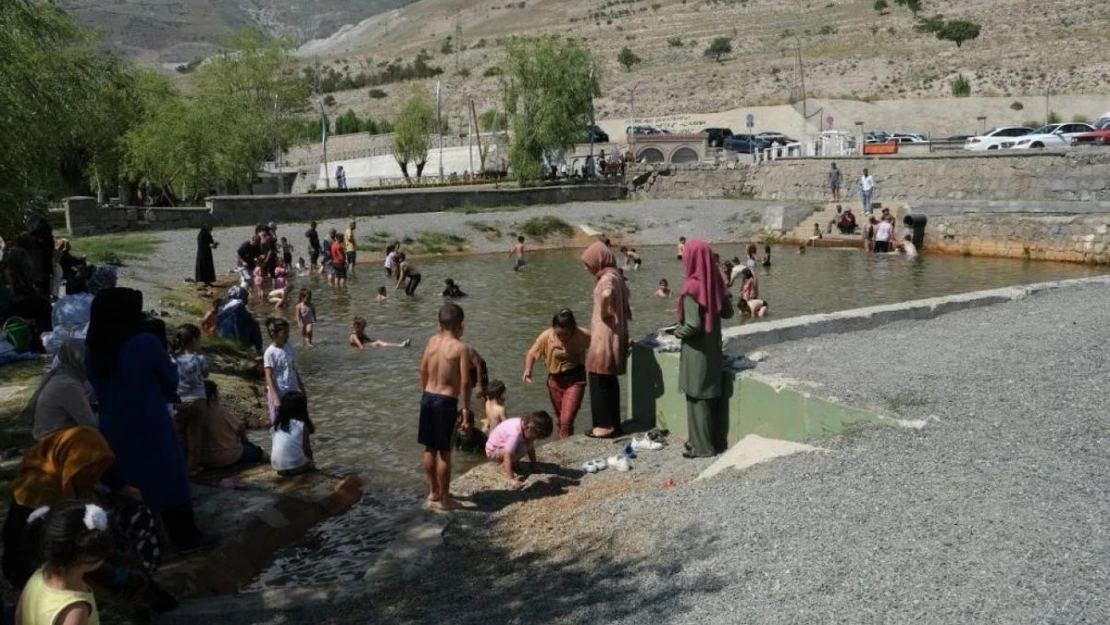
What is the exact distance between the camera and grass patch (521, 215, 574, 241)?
35.9 meters

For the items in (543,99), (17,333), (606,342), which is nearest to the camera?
(606,342)

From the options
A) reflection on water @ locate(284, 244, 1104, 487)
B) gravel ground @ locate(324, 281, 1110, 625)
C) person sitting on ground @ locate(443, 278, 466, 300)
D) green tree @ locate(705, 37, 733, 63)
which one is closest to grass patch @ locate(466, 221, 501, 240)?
reflection on water @ locate(284, 244, 1104, 487)

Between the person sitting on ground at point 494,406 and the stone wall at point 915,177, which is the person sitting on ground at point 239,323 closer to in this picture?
the person sitting on ground at point 494,406

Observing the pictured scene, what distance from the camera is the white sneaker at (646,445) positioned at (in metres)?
9.27

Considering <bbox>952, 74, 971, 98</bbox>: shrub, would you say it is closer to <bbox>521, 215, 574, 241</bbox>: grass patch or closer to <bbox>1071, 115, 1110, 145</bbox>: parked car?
<bbox>1071, 115, 1110, 145</bbox>: parked car

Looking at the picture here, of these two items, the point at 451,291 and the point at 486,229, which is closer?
the point at 451,291

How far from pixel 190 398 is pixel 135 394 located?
7.77ft

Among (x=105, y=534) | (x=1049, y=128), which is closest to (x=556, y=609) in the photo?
(x=105, y=534)

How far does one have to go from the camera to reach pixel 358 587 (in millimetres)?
6621

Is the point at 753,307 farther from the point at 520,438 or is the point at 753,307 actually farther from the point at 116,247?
the point at 116,247

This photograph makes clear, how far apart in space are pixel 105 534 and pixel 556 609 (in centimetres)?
241

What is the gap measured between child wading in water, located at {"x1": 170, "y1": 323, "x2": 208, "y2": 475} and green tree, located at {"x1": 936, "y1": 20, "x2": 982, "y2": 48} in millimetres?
88556

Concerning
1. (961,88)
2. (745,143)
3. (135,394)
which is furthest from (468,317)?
(961,88)

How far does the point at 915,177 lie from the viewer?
122 ft
